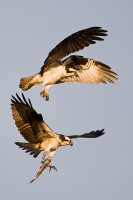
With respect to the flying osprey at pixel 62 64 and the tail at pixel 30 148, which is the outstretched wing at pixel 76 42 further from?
the tail at pixel 30 148

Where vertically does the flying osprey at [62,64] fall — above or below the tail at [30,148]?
above

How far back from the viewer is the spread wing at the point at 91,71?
2606cm

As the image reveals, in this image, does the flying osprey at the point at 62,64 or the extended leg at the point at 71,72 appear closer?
the flying osprey at the point at 62,64

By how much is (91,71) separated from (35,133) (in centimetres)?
307

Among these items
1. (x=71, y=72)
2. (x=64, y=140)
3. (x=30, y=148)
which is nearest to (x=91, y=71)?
(x=71, y=72)

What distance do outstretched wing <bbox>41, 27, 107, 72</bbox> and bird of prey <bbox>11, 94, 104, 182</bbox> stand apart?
143cm

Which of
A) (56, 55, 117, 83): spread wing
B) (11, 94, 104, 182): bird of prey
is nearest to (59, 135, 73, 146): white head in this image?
(11, 94, 104, 182): bird of prey

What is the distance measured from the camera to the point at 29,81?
2403 cm

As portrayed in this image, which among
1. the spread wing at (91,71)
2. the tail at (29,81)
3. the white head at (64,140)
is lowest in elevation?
the white head at (64,140)

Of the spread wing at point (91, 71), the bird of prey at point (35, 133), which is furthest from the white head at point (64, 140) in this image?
the spread wing at point (91, 71)

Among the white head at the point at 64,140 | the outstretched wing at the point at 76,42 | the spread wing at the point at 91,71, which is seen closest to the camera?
the outstretched wing at the point at 76,42

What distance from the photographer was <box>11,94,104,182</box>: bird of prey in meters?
24.1

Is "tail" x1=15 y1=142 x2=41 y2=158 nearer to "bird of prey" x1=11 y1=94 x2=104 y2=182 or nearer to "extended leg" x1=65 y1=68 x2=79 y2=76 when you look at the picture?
"bird of prey" x1=11 y1=94 x2=104 y2=182

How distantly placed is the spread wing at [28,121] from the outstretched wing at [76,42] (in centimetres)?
141
